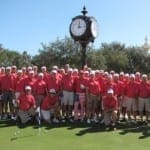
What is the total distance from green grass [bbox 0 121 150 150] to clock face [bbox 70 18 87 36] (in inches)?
131

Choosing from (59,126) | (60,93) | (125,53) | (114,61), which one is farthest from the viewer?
(125,53)

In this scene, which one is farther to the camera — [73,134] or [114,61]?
[114,61]

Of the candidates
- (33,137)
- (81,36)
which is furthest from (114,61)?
(33,137)

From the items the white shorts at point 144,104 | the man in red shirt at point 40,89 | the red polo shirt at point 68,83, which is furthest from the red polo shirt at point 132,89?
the man in red shirt at point 40,89

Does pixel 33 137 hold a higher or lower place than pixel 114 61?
lower

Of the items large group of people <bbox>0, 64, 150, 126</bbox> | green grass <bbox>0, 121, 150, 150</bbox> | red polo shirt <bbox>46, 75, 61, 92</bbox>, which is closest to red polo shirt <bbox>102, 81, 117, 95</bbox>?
large group of people <bbox>0, 64, 150, 126</bbox>

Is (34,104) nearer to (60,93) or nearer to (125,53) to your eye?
(60,93)

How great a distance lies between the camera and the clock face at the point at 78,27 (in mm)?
17312

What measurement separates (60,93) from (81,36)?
2110 millimetres

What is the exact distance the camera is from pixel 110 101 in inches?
635

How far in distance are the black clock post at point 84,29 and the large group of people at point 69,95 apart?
107 centimetres

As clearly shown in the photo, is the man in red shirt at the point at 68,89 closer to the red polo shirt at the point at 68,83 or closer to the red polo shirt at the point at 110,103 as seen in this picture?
the red polo shirt at the point at 68,83

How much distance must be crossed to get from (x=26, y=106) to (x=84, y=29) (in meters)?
3.35

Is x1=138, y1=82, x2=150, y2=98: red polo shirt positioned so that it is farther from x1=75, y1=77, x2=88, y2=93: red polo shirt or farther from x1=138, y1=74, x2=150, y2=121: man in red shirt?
x1=75, y1=77, x2=88, y2=93: red polo shirt
